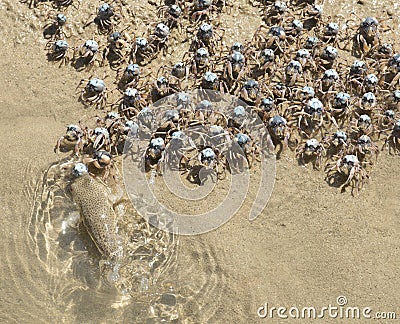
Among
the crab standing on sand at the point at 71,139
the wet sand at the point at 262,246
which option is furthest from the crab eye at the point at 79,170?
the wet sand at the point at 262,246

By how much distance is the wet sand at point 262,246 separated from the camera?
17.9 ft

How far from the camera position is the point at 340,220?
5891mm

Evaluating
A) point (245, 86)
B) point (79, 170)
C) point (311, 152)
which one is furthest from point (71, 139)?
point (311, 152)

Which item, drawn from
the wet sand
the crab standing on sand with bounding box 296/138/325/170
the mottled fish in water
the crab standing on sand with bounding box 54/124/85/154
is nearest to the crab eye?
the mottled fish in water

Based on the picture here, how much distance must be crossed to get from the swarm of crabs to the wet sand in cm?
27

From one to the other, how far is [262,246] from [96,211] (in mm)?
1722

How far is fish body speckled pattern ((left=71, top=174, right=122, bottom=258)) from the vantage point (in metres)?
5.57

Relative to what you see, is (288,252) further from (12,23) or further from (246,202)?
(12,23)

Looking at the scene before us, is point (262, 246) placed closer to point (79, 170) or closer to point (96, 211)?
point (96, 211)

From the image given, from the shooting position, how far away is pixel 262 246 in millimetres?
5711

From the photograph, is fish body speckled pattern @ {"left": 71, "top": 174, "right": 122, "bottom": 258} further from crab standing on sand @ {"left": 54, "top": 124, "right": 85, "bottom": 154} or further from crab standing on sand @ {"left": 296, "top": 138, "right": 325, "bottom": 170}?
crab standing on sand @ {"left": 296, "top": 138, "right": 325, "bottom": 170}

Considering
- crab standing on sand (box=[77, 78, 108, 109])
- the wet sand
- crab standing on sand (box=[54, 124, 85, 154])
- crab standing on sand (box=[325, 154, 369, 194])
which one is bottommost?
the wet sand

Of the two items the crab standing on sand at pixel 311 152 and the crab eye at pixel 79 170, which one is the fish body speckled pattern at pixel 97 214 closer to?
the crab eye at pixel 79 170

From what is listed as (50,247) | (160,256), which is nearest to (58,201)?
(50,247)
